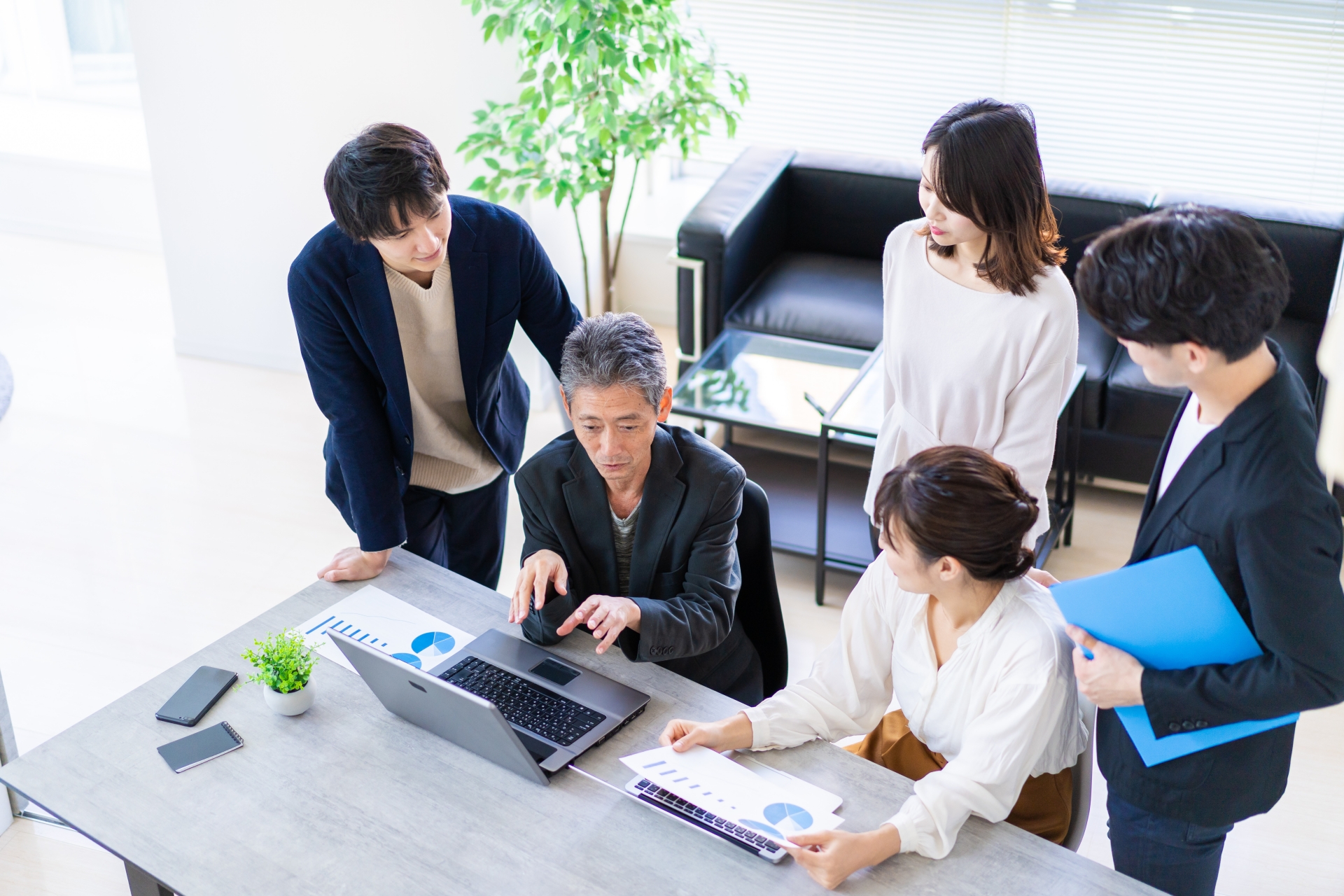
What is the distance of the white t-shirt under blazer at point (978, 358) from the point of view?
2186mm

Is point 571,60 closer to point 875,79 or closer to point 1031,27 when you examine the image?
point 875,79

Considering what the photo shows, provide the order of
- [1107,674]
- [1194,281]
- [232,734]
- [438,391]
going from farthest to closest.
→ 1. [438,391]
2. [232,734]
3. [1107,674]
4. [1194,281]

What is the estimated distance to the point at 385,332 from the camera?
88.1 inches

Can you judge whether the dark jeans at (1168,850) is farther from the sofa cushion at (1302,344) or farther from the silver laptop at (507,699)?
the sofa cushion at (1302,344)

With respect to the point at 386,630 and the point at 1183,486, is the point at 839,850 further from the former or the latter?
the point at 386,630

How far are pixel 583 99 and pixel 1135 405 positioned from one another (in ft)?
6.53

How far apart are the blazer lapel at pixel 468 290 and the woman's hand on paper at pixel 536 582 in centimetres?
50

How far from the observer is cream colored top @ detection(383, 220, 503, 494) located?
2293mm

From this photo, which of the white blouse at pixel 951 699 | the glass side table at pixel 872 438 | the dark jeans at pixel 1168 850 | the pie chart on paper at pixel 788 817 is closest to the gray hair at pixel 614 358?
the white blouse at pixel 951 699

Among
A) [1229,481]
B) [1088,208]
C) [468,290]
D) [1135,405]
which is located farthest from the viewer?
[1088,208]

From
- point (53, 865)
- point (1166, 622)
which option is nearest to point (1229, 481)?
point (1166, 622)

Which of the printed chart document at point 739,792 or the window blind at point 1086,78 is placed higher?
the window blind at point 1086,78

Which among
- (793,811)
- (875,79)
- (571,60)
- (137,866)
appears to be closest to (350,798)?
(137,866)

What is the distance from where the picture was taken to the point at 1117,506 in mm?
4004
